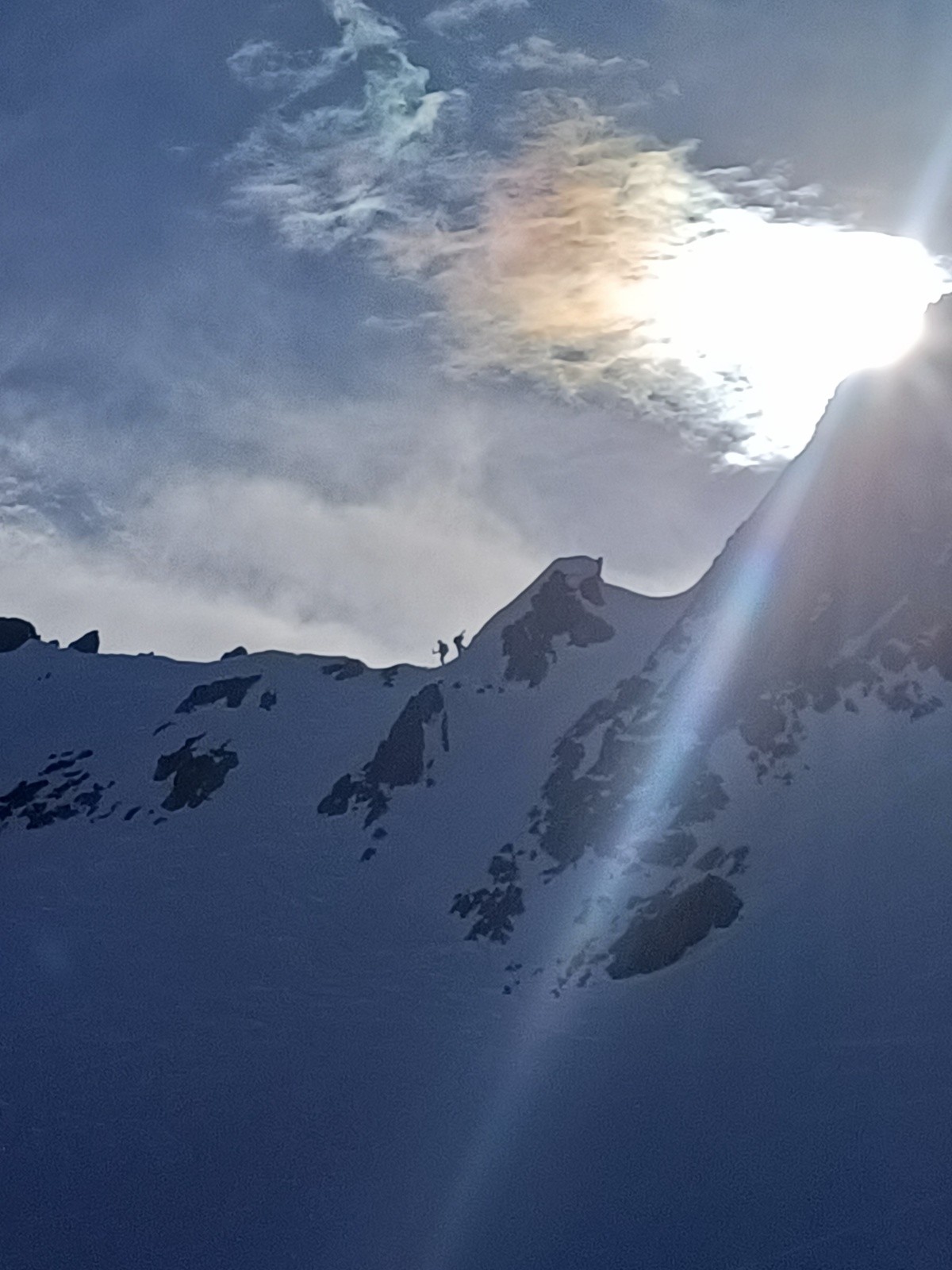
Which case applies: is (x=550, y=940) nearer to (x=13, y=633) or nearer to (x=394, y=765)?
(x=394, y=765)

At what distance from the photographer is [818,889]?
49531mm

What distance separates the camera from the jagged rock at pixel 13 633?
111 metres

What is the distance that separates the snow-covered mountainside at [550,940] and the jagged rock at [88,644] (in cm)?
2510

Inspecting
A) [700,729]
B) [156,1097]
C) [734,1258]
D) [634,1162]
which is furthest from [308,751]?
[734,1258]

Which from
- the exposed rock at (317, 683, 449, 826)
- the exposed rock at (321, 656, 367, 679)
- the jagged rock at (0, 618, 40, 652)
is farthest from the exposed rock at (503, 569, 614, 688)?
the jagged rock at (0, 618, 40, 652)

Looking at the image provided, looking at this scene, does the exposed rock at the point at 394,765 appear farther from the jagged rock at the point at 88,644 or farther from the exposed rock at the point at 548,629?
the jagged rock at the point at 88,644

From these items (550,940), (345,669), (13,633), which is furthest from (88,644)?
(550,940)

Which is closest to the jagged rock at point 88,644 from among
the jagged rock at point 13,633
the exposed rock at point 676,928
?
the jagged rock at point 13,633

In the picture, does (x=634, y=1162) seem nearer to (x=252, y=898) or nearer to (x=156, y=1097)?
(x=156, y=1097)

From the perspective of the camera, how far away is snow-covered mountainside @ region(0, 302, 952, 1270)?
38.2m

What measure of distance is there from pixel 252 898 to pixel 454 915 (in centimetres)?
1131

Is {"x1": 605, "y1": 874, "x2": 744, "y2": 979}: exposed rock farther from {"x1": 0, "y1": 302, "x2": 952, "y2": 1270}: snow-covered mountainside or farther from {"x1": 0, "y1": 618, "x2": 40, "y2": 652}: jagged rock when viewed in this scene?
{"x1": 0, "y1": 618, "x2": 40, "y2": 652}: jagged rock

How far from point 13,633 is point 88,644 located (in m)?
6.06

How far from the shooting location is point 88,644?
11344cm
